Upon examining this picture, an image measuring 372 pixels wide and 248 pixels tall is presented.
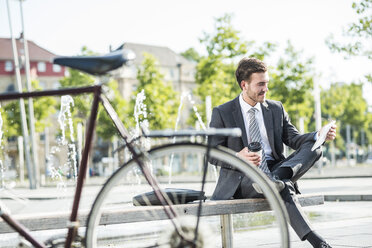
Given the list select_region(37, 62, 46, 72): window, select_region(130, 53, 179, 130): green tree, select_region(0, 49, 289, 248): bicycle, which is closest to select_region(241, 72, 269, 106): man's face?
select_region(0, 49, 289, 248): bicycle

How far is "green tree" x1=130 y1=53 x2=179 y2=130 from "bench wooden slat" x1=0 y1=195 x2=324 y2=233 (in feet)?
113

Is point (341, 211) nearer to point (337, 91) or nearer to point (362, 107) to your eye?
point (337, 91)

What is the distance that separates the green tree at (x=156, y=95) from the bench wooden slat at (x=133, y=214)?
34521 mm

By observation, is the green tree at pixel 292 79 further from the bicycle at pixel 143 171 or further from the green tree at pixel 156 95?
the bicycle at pixel 143 171

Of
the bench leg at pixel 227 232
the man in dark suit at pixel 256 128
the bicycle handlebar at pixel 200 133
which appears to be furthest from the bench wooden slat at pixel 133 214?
the bench leg at pixel 227 232

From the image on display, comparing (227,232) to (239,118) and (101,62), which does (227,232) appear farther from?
(101,62)

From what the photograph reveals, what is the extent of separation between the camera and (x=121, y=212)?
2701 mm

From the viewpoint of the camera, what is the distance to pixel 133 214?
275 cm

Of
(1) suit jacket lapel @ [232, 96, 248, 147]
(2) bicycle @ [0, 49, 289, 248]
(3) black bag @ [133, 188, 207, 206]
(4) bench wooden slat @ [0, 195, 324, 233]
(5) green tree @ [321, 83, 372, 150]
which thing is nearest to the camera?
(2) bicycle @ [0, 49, 289, 248]

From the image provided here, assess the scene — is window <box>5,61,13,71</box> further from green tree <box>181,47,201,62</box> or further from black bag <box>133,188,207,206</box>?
black bag <box>133,188,207,206</box>

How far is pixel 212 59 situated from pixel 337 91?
18630 millimetres

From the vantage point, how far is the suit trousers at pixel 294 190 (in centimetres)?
316

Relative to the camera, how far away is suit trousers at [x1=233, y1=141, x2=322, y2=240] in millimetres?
3158

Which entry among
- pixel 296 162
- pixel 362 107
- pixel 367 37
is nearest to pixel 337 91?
pixel 362 107
